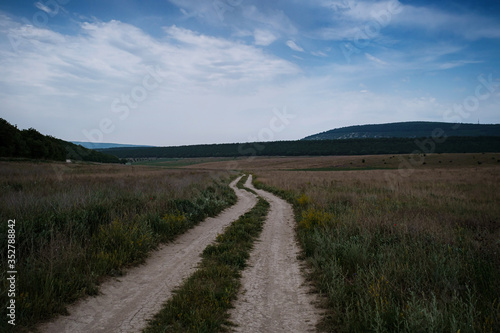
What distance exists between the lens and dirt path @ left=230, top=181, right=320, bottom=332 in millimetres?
4090

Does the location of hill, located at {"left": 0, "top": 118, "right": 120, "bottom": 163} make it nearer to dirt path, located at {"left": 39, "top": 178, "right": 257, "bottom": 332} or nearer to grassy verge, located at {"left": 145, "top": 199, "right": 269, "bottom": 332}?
dirt path, located at {"left": 39, "top": 178, "right": 257, "bottom": 332}

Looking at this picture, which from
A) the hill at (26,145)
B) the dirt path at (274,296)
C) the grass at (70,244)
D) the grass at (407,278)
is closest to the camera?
the grass at (407,278)

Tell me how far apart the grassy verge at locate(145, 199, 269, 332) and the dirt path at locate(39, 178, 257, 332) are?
0.30m

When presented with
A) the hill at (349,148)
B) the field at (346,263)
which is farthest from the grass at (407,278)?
the hill at (349,148)

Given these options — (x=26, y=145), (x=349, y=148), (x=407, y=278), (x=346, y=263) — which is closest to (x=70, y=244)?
(x=346, y=263)


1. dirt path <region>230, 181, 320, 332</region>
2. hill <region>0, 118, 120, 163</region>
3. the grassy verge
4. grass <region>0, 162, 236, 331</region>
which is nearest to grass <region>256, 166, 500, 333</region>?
dirt path <region>230, 181, 320, 332</region>

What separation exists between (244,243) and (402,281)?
15.1ft

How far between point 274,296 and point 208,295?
1.30 meters

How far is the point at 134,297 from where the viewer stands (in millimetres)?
4777

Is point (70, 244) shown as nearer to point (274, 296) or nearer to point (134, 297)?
point (134, 297)

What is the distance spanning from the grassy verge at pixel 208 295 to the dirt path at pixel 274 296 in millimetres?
243

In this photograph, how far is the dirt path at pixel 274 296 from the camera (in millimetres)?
4090

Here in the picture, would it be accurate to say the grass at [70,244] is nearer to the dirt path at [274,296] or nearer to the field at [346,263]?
the field at [346,263]

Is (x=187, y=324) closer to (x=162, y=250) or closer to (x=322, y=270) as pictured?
(x=322, y=270)
